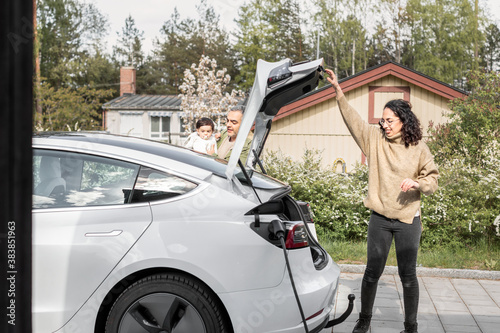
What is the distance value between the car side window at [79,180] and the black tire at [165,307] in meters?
0.54

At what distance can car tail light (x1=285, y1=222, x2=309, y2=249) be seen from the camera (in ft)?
11.4

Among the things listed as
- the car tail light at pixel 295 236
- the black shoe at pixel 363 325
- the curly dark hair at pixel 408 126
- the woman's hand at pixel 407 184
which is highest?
the curly dark hair at pixel 408 126

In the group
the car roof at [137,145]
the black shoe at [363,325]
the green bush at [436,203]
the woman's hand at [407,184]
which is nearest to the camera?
the car roof at [137,145]

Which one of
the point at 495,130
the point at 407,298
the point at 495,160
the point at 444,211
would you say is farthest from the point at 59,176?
the point at 495,130

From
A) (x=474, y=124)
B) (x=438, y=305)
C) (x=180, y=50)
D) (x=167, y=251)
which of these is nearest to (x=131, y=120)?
(x=180, y=50)

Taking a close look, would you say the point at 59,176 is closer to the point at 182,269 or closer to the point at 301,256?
the point at 182,269

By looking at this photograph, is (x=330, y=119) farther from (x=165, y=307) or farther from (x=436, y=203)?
(x=165, y=307)

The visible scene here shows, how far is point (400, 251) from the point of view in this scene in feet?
14.5

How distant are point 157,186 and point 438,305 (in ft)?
11.3

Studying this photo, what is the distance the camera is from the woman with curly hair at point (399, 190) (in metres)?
4.36

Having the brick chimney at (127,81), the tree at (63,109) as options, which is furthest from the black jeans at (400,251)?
the brick chimney at (127,81)

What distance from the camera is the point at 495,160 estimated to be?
8414mm

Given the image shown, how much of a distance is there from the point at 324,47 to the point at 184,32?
13111 millimetres

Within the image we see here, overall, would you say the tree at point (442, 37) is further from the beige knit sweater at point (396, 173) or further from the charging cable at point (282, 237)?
the charging cable at point (282, 237)
